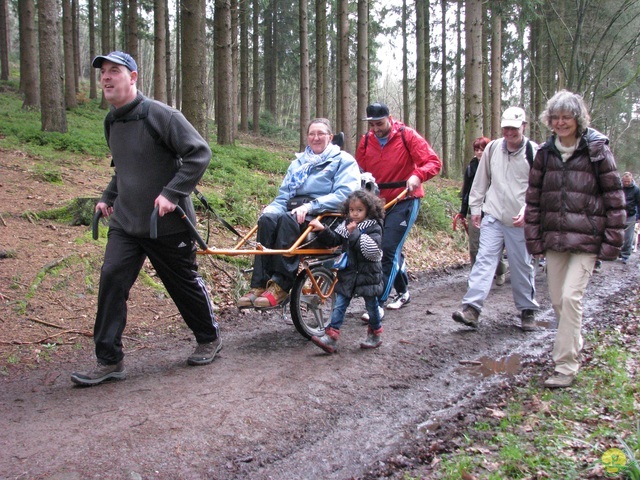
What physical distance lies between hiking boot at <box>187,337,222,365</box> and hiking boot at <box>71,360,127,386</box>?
1.96ft

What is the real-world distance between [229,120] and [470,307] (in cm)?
1317

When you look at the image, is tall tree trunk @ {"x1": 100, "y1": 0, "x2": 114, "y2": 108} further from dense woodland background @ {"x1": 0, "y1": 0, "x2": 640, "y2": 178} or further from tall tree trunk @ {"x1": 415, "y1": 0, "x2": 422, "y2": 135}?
tall tree trunk @ {"x1": 415, "y1": 0, "x2": 422, "y2": 135}

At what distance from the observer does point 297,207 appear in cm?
594

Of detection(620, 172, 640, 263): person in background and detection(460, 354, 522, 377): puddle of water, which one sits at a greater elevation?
detection(620, 172, 640, 263): person in background

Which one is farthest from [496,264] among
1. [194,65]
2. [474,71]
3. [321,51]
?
[321,51]

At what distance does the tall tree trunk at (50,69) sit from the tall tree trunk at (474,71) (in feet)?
33.7

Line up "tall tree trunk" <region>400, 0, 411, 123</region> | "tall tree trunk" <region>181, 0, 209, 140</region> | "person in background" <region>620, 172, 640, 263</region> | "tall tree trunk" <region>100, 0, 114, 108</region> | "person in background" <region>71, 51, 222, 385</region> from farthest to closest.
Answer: "tall tree trunk" <region>400, 0, 411, 123</region> < "tall tree trunk" <region>100, 0, 114, 108</region> < "person in background" <region>620, 172, 640, 263</region> < "tall tree trunk" <region>181, 0, 209, 140</region> < "person in background" <region>71, 51, 222, 385</region>

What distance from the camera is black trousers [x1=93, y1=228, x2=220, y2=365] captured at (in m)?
4.51

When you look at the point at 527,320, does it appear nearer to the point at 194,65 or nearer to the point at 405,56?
the point at 194,65

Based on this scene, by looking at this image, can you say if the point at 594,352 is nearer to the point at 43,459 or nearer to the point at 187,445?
the point at 187,445

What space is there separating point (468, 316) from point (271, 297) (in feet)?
7.80

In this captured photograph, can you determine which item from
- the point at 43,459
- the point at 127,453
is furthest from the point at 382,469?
the point at 43,459

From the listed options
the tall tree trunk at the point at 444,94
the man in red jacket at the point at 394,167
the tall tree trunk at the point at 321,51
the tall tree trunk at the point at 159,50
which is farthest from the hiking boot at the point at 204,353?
the tall tree trunk at the point at 444,94

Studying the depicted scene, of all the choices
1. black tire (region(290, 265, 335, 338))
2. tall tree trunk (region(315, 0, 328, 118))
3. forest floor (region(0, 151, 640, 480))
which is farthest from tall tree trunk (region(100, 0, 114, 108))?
black tire (region(290, 265, 335, 338))
